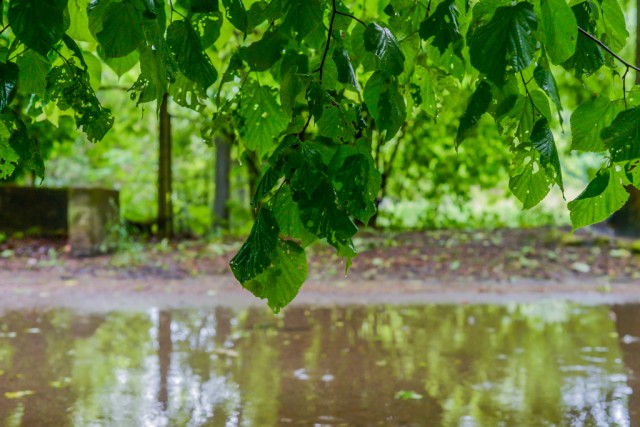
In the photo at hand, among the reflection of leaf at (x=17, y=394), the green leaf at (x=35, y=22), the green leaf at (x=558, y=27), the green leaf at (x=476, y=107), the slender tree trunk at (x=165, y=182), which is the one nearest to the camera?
the green leaf at (x=35, y=22)

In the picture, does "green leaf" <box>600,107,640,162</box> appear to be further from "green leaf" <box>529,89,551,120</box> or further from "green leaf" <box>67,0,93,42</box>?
"green leaf" <box>67,0,93,42</box>

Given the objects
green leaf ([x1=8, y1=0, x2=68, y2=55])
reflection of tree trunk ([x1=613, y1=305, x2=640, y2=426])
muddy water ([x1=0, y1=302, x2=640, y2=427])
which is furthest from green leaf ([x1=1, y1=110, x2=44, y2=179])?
reflection of tree trunk ([x1=613, y1=305, x2=640, y2=426])

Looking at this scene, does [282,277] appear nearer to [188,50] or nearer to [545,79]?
[188,50]

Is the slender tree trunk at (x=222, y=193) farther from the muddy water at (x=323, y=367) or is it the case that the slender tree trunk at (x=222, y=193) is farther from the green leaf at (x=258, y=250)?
the green leaf at (x=258, y=250)

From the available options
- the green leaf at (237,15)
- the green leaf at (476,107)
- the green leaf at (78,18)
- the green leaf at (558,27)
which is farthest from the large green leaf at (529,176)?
the green leaf at (78,18)

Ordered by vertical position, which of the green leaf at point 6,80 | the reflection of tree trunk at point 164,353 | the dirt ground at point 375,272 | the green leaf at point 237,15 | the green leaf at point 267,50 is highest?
the green leaf at point 237,15

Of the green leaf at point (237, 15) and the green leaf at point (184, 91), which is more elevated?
the green leaf at point (237, 15)

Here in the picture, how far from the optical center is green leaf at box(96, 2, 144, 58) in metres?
1.40

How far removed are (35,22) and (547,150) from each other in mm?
1089

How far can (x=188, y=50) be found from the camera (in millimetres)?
1596

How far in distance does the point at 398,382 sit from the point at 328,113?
11.6 feet

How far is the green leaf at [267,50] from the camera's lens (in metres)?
1.82

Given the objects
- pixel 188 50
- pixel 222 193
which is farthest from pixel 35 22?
pixel 222 193

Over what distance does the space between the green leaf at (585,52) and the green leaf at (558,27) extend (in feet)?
0.74
